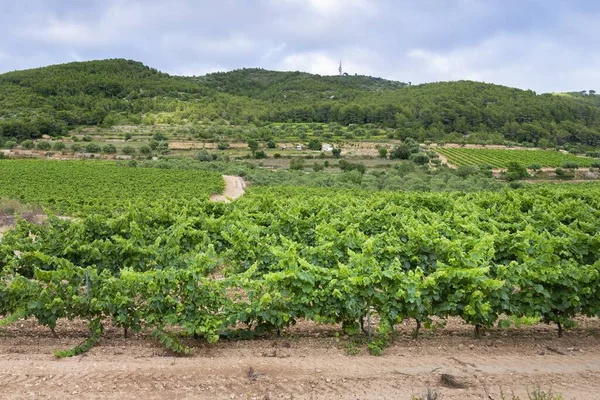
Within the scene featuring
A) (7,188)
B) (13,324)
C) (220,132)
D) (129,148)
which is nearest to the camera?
(13,324)

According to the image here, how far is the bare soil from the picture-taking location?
6133 mm

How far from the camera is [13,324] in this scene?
8.45 m

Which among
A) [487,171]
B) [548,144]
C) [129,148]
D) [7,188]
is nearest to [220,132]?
[129,148]

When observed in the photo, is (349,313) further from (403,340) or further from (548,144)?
(548,144)

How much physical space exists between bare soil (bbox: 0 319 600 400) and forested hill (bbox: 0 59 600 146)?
96.5m

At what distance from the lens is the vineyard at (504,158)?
78.9 meters

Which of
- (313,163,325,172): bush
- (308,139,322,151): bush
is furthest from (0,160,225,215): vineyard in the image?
A: (308,139,322,151): bush

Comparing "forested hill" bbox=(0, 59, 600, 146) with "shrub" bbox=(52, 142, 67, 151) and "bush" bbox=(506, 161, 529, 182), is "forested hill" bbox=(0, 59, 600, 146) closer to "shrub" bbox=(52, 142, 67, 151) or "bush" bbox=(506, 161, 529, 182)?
"shrub" bbox=(52, 142, 67, 151)

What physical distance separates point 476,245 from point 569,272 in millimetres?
1584

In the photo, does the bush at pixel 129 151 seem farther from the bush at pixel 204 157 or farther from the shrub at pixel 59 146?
the bush at pixel 204 157

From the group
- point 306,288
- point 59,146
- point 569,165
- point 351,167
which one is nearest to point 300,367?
point 306,288

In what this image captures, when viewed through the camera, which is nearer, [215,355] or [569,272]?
[215,355]

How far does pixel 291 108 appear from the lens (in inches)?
5207

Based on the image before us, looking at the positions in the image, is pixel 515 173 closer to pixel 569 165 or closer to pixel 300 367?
pixel 569 165
